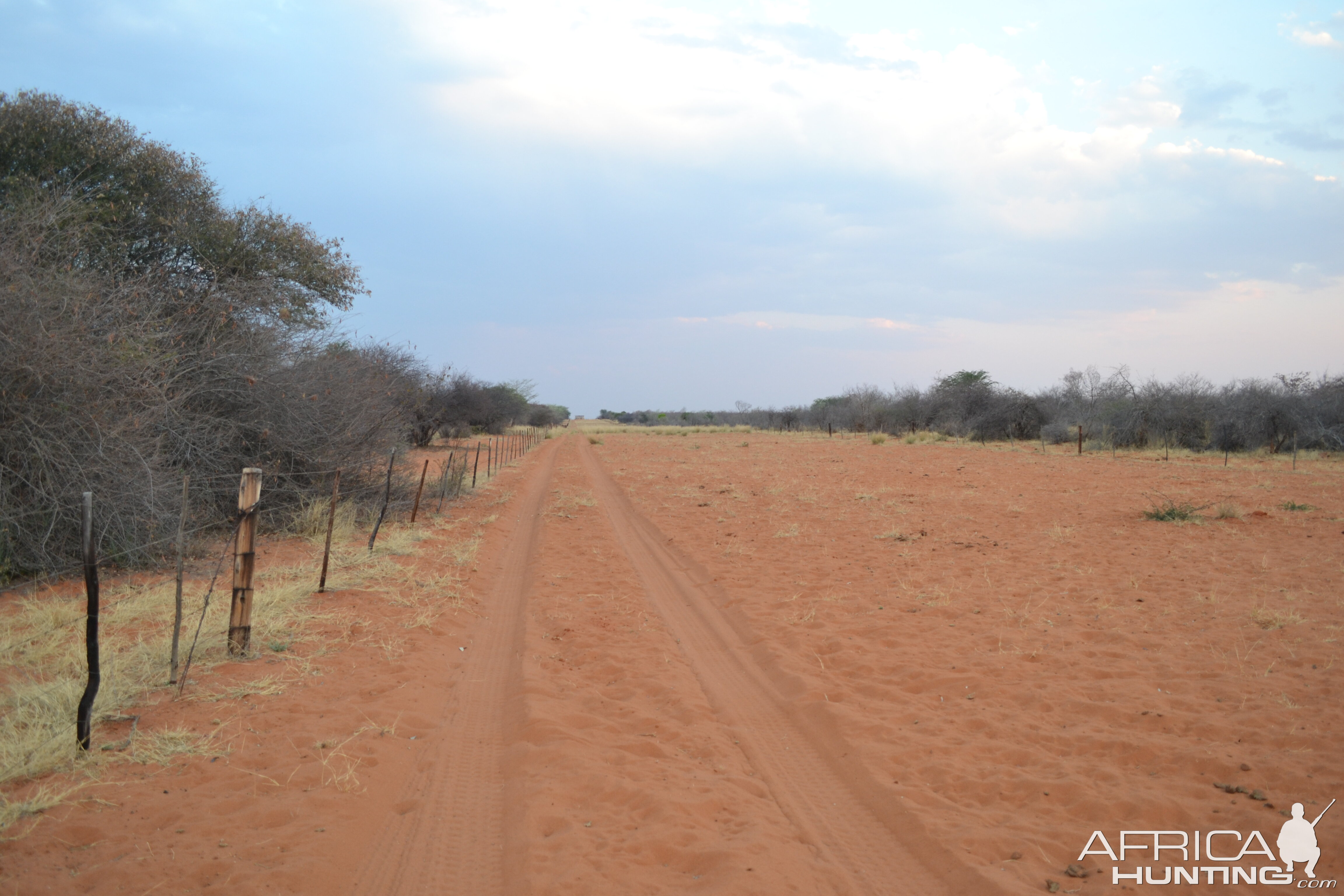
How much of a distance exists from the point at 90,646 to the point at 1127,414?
39717 mm

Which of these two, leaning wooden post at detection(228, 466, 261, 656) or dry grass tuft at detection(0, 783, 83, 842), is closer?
dry grass tuft at detection(0, 783, 83, 842)

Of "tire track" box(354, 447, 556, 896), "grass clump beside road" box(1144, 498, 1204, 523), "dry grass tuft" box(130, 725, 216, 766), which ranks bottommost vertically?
"tire track" box(354, 447, 556, 896)

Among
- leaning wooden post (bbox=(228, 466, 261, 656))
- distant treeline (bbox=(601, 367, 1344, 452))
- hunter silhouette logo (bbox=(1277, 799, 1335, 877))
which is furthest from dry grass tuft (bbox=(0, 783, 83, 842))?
distant treeline (bbox=(601, 367, 1344, 452))

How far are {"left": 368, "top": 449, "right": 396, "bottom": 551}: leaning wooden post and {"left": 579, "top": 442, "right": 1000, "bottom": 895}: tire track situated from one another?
14.2 ft

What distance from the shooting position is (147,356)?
9.16 meters

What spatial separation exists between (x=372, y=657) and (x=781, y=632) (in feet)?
12.8

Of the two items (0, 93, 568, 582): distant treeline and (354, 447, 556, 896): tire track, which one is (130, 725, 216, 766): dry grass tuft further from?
(0, 93, 568, 582): distant treeline

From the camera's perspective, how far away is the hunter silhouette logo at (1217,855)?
332cm

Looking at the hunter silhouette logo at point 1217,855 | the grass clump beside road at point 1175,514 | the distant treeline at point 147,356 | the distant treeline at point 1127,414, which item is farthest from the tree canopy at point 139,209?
the distant treeline at point 1127,414

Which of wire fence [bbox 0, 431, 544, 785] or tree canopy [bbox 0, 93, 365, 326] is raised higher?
tree canopy [bbox 0, 93, 365, 326]

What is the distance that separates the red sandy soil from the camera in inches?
132

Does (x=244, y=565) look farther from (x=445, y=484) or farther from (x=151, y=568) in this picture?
(x=445, y=484)

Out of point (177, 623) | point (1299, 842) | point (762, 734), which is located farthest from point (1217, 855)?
point (177, 623)

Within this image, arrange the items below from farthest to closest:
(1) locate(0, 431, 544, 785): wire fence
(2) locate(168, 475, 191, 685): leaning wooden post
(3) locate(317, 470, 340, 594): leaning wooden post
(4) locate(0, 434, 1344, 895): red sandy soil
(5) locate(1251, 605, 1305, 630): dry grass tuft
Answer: (3) locate(317, 470, 340, 594): leaning wooden post
(5) locate(1251, 605, 1305, 630): dry grass tuft
(2) locate(168, 475, 191, 685): leaning wooden post
(1) locate(0, 431, 544, 785): wire fence
(4) locate(0, 434, 1344, 895): red sandy soil
